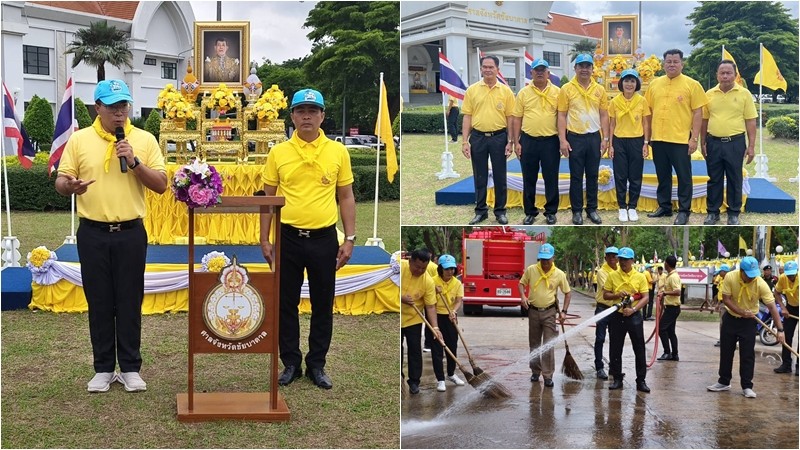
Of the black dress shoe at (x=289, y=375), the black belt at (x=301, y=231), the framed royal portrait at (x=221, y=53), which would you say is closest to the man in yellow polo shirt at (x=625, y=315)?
the black dress shoe at (x=289, y=375)

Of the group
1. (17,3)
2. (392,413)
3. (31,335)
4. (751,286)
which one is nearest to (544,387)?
(751,286)

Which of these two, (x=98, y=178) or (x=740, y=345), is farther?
(x=740, y=345)

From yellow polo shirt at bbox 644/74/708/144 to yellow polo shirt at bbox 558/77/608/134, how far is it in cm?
50

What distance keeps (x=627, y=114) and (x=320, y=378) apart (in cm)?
401

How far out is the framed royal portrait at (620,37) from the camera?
13203 millimetres

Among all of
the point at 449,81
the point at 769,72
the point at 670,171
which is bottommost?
the point at 670,171

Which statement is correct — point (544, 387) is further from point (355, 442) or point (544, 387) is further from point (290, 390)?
point (355, 442)

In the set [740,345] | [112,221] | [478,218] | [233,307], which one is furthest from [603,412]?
[112,221]

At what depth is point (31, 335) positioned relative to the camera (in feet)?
20.5

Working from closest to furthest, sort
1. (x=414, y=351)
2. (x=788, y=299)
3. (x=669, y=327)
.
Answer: (x=414, y=351)
(x=788, y=299)
(x=669, y=327)

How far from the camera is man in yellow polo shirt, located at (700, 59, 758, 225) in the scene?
6.39m

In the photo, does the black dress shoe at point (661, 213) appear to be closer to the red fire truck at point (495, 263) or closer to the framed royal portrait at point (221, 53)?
the red fire truck at point (495, 263)

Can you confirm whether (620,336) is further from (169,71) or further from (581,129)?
(169,71)

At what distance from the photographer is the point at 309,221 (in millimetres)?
4934
